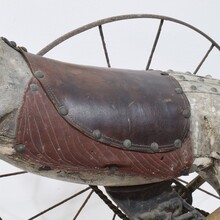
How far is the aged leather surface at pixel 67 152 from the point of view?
0.88 meters

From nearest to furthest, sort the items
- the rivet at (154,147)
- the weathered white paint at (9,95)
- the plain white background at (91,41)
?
the weathered white paint at (9,95) < the rivet at (154,147) < the plain white background at (91,41)

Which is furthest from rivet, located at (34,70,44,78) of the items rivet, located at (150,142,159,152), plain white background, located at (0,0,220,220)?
plain white background, located at (0,0,220,220)

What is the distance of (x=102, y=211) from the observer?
1836 mm

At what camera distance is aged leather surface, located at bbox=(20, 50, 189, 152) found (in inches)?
35.8

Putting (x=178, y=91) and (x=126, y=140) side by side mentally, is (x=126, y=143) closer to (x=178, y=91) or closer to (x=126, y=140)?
(x=126, y=140)

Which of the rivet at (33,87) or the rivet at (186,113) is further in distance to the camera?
the rivet at (186,113)

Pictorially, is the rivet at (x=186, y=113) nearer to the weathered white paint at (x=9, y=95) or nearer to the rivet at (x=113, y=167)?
the rivet at (x=113, y=167)

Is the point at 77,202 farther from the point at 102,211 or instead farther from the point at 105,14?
the point at 105,14

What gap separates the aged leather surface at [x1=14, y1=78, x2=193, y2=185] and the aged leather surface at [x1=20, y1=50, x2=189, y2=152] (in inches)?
0.5

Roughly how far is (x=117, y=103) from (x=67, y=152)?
4.9 inches

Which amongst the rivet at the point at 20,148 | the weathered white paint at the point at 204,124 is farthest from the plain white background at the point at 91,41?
the rivet at the point at 20,148

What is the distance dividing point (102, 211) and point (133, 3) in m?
0.82

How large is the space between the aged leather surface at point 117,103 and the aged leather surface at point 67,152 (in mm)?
13

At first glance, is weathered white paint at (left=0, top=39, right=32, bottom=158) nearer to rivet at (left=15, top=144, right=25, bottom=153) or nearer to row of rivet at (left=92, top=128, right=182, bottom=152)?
rivet at (left=15, top=144, right=25, bottom=153)
